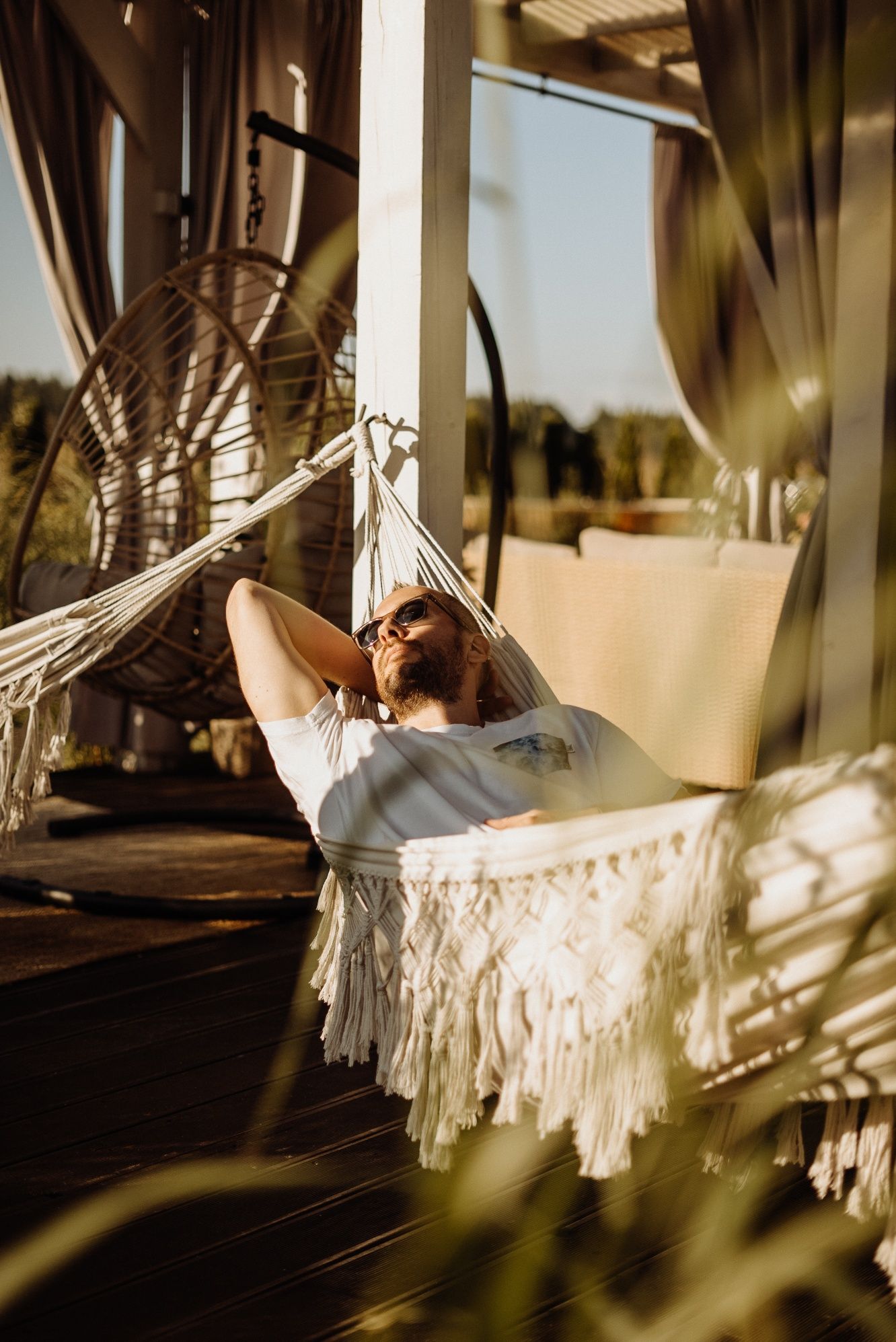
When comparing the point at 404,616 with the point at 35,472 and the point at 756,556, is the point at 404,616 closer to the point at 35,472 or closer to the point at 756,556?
the point at 756,556

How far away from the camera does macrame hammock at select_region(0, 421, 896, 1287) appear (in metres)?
1.20

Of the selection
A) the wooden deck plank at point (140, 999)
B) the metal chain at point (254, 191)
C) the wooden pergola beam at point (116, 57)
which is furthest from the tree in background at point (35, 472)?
the wooden deck plank at point (140, 999)

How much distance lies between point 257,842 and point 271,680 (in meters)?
1.81

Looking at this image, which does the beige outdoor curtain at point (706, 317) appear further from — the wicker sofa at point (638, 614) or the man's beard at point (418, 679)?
the man's beard at point (418, 679)

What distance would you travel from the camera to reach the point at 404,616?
187 centimetres

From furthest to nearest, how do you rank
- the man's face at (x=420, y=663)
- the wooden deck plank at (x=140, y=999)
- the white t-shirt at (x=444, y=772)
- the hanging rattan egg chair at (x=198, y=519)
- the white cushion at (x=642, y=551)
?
the white cushion at (x=642, y=551), the hanging rattan egg chair at (x=198, y=519), the wooden deck plank at (x=140, y=999), the man's face at (x=420, y=663), the white t-shirt at (x=444, y=772)

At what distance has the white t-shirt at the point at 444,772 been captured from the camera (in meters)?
1.64

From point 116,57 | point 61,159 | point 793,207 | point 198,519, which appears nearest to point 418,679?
point 793,207

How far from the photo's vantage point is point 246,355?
2.97 meters

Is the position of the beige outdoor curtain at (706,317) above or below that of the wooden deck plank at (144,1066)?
above

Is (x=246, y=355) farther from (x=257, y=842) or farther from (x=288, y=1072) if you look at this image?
(x=288, y=1072)

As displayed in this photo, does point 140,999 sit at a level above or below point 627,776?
below

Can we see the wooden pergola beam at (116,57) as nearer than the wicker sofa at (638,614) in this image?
No

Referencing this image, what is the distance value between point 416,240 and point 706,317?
386 cm
